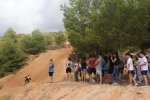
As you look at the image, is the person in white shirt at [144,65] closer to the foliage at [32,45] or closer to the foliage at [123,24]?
the foliage at [123,24]

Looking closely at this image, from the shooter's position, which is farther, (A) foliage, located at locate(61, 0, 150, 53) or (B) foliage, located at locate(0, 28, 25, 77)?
(B) foliage, located at locate(0, 28, 25, 77)

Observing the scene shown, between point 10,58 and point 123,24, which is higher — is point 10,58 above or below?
below

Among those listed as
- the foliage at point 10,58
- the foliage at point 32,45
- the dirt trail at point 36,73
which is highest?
the foliage at point 32,45

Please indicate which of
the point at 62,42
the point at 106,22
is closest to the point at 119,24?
the point at 106,22

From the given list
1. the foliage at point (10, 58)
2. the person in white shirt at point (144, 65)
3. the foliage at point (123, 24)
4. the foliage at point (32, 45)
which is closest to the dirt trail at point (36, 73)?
the foliage at point (10, 58)

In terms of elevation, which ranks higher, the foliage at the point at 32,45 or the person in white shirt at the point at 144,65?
the foliage at the point at 32,45

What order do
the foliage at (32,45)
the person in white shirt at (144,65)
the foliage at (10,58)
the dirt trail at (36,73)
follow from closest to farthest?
the person in white shirt at (144,65), the dirt trail at (36,73), the foliage at (10,58), the foliage at (32,45)

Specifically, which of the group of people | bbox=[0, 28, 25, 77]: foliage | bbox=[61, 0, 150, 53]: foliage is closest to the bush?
bbox=[0, 28, 25, 77]: foliage

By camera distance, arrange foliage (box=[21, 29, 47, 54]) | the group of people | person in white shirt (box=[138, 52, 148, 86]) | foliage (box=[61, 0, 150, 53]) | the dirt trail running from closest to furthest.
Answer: person in white shirt (box=[138, 52, 148, 86])
the group of people
foliage (box=[61, 0, 150, 53])
the dirt trail
foliage (box=[21, 29, 47, 54])

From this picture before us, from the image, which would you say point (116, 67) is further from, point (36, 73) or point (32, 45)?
point (32, 45)

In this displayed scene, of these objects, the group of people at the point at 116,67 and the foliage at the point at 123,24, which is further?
the foliage at the point at 123,24

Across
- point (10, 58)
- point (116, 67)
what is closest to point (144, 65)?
point (116, 67)

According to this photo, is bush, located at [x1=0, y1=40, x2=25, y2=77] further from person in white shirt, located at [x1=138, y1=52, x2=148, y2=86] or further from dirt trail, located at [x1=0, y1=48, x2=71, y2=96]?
person in white shirt, located at [x1=138, y1=52, x2=148, y2=86]

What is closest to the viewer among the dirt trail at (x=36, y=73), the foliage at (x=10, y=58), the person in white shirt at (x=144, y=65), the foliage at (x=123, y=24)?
the person in white shirt at (x=144, y=65)
